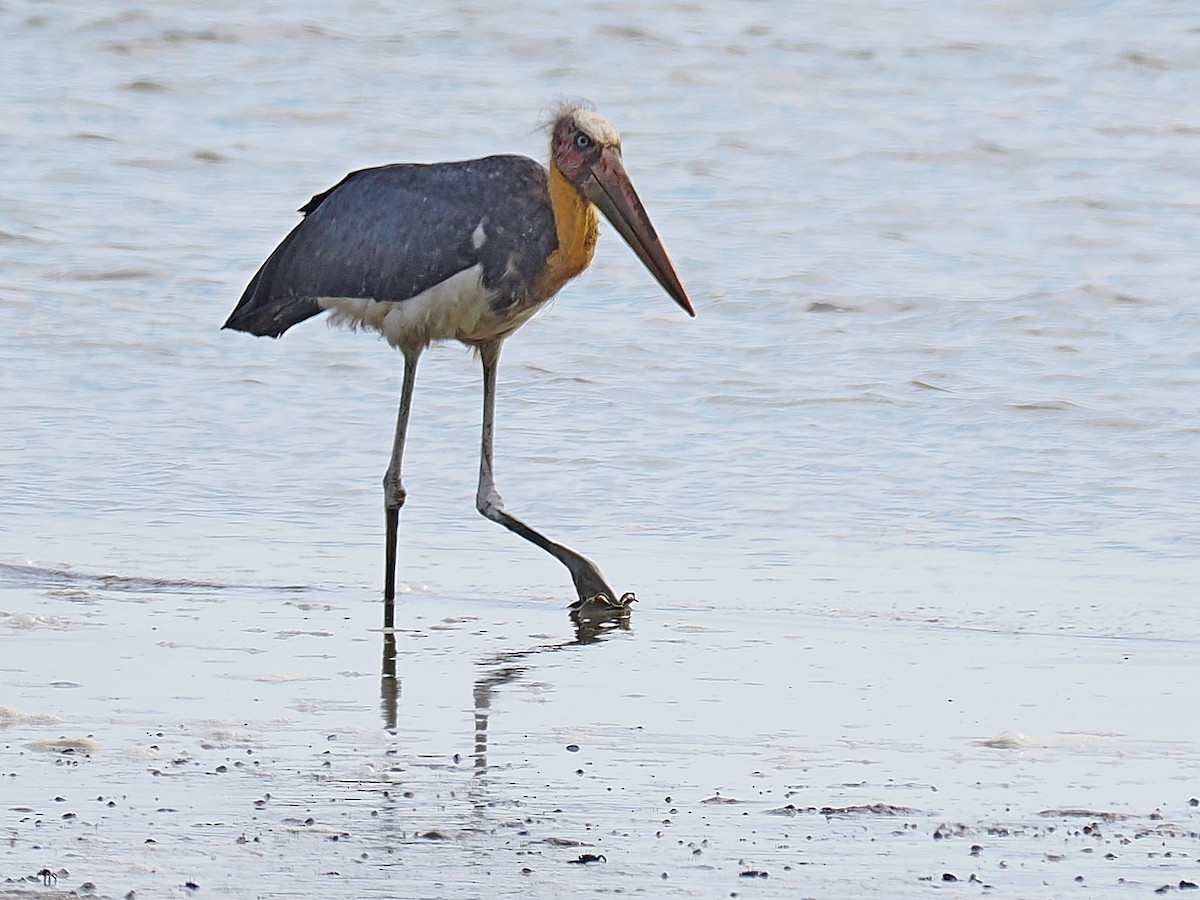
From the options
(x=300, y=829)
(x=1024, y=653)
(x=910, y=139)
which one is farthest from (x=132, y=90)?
(x=300, y=829)

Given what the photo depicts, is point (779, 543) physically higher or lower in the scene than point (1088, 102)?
lower

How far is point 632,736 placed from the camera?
521 centimetres

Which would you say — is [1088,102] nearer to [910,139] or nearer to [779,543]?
[910,139]

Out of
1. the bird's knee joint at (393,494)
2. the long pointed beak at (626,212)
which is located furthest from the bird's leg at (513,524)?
the long pointed beak at (626,212)

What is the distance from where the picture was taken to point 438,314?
22.8ft

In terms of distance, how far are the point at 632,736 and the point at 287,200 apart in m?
9.34

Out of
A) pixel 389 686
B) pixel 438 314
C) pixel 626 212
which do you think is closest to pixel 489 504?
pixel 438 314

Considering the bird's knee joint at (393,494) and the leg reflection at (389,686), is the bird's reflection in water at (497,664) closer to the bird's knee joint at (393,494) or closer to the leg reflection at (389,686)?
the leg reflection at (389,686)

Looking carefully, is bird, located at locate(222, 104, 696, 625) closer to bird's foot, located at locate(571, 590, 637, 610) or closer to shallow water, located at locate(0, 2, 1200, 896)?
bird's foot, located at locate(571, 590, 637, 610)

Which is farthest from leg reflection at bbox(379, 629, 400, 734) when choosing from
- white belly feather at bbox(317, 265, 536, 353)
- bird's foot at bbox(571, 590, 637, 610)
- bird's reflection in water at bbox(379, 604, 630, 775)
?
white belly feather at bbox(317, 265, 536, 353)

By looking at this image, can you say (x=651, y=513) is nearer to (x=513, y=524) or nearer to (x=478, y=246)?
(x=513, y=524)

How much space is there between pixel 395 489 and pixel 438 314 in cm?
58

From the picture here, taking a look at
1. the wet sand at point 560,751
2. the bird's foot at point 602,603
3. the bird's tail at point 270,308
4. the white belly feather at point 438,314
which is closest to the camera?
the wet sand at point 560,751

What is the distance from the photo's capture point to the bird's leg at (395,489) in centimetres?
676
